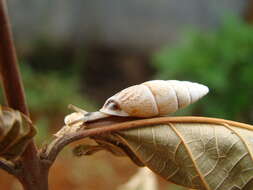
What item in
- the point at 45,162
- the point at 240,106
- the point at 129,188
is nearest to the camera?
the point at 45,162

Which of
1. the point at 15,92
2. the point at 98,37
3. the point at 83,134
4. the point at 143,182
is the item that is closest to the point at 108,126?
the point at 83,134

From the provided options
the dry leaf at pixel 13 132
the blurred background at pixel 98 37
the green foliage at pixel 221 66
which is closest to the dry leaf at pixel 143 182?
the dry leaf at pixel 13 132

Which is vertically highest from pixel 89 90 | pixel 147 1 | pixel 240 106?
pixel 147 1

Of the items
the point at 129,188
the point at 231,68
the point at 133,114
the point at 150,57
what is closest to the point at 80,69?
the point at 150,57

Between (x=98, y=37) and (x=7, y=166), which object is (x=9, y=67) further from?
(x=98, y=37)

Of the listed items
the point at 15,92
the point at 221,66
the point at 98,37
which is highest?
the point at 15,92

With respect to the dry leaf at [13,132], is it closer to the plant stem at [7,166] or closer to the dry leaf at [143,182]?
the plant stem at [7,166]

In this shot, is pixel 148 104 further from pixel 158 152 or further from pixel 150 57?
pixel 150 57
